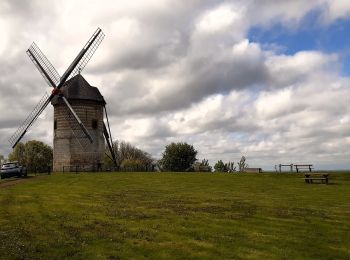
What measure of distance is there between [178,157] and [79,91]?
128 feet

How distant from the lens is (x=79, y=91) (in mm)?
64062

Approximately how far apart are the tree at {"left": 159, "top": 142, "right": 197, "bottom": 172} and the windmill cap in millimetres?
34248

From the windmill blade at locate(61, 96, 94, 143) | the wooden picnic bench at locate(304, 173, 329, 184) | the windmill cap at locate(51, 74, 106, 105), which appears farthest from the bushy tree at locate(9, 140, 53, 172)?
the wooden picnic bench at locate(304, 173, 329, 184)

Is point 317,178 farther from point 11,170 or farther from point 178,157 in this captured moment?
point 178,157

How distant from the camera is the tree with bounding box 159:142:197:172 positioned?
9756 centimetres

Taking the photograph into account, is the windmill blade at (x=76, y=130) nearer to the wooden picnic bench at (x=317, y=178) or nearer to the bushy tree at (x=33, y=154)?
the wooden picnic bench at (x=317, y=178)

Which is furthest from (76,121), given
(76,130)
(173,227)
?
(173,227)

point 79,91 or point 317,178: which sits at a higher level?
point 79,91

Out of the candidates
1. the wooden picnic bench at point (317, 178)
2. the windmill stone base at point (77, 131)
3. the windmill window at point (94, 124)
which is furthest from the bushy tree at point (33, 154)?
the wooden picnic bench at point (317, 178)

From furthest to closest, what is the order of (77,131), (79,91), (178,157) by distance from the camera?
(178,157) → (79,91) → (77,131)

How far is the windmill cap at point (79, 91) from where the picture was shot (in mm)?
63438

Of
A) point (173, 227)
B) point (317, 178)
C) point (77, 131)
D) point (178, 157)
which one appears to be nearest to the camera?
point (173, 227)

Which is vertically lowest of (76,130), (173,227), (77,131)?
(173,227)

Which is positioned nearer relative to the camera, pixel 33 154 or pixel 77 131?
pixel 77 131
